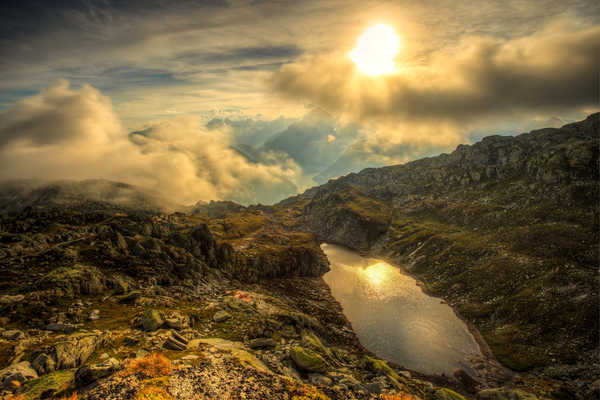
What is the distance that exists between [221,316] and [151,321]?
469 inches

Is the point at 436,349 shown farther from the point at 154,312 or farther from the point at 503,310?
the point at 154,312

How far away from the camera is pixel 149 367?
18.7 metres

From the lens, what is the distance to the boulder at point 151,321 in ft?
98.8

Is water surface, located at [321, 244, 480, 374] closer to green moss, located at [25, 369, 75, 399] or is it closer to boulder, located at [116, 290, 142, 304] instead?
boulder, located at [116, 290, 142, 304]

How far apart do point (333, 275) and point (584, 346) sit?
9317 cm

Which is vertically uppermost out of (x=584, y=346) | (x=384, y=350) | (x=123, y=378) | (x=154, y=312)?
(x=584, y=346)

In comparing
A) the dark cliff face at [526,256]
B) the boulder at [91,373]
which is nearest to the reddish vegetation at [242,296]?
the boulder at [91,373]

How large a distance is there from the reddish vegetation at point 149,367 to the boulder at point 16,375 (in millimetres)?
6371

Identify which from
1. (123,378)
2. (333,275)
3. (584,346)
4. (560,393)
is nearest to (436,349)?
(560,393)

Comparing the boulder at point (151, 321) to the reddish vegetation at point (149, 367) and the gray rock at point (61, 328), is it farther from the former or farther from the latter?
the reddish vegetation at point (149, 367)

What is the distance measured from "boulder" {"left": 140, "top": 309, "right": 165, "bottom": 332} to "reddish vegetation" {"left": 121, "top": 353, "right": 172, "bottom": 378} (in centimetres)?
1162

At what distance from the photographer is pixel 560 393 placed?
4738cm

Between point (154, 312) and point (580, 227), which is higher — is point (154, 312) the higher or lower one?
the lower one

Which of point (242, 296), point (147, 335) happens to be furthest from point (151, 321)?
point (242, 296)
